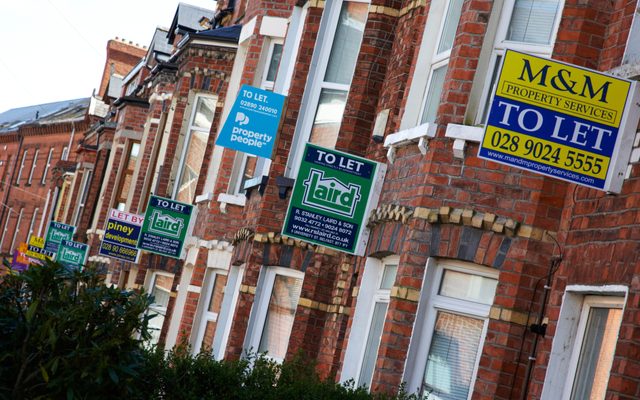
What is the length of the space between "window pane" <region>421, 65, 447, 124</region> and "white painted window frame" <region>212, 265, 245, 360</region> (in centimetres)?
579

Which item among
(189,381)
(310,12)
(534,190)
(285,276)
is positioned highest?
(310,12)

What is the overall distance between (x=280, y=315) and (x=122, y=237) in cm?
1070

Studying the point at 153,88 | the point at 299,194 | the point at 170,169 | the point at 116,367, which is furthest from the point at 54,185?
the point at 116,367

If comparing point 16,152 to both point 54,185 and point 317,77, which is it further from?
point 317,77

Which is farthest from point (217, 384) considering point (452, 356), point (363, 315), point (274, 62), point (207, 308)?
point (274, 62)

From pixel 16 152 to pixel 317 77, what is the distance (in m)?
62.6

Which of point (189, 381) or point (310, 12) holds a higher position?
point (310, 12)

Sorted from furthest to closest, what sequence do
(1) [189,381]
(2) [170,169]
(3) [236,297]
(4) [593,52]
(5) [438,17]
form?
(2) [170,169] < (3) [236,297] < (5) [438,17] < (4) [593,52] < (1) [189,381]

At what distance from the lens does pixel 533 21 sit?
11.4 meters

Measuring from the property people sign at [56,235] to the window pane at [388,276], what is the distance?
27.5 meters

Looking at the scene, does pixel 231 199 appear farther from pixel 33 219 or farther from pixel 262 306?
pixel 33 219

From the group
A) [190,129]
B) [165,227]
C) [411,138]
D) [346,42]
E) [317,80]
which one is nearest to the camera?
[411,138]

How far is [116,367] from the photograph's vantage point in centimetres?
887

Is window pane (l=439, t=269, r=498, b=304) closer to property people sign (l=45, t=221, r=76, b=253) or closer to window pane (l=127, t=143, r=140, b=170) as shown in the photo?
window pane (l=127, t=143, r=140, b=170)
